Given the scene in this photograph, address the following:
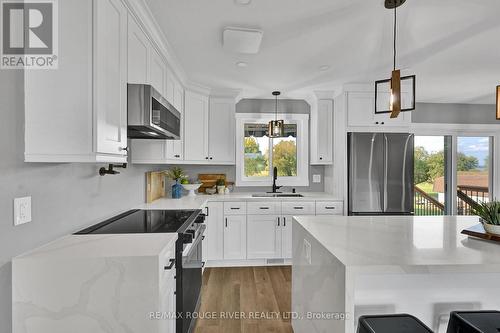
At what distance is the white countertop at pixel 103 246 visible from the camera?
→ 4.18 ft

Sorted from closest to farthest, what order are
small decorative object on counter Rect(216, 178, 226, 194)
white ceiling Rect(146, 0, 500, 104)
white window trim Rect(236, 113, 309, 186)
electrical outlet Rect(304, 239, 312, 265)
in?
electrical outlet Rect(304, 239, 312, 265) → white ceiling Rect(146, 0, 500, 104) → small decorative object on counter Rect(216, 178, 226, 194) → white window trim Rect(236, 113, 309, 186)

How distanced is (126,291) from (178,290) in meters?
0.53

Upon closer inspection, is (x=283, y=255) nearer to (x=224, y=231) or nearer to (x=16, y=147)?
(x=224, y=231)

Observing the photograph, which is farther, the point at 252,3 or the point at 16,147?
the point at 252,3

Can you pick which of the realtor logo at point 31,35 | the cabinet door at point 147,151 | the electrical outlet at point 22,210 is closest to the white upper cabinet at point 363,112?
the cabinet door at point 147,151

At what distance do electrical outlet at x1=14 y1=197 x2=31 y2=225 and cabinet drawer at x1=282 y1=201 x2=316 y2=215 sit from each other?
287 centimetres

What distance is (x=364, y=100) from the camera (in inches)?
144

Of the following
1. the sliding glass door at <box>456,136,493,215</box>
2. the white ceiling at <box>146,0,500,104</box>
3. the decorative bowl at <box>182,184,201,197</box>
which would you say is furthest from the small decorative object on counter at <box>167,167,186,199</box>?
the sliding glass door at <box>456,136,493,215</box>

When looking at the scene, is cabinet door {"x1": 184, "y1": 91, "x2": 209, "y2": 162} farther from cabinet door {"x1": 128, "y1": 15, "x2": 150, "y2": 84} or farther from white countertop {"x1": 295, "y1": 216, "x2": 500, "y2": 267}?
white countertop {"x1": 295, "y1": 216, "x2": 500, "y2": 267}

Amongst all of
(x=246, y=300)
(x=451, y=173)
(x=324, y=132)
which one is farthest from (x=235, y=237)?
(x=451, y=173)

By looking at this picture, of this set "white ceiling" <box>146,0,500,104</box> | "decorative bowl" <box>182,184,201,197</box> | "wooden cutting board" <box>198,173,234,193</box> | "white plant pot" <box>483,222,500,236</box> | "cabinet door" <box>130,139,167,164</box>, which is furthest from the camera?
"wooden cutting board" <box>198,173,234,193</box>

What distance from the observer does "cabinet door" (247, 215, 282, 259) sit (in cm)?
366

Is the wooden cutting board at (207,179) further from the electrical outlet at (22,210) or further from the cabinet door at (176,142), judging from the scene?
the electrical outlet at (22,210)

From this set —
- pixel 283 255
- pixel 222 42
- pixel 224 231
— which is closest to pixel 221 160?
pixel 224 231
